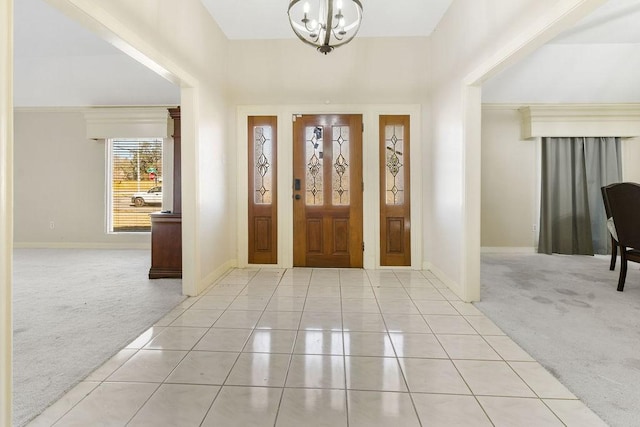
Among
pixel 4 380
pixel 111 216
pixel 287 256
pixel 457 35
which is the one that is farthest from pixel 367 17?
pixel 111 216

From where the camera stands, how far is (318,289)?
3.33 metres

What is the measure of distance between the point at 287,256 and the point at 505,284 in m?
2.57

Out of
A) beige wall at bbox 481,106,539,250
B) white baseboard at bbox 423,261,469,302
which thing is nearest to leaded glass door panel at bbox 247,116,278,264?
white baseboard at bbox 423,261,469,302

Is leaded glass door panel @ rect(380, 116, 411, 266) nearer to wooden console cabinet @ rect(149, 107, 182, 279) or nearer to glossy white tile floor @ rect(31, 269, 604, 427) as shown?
glossy white tile floor @ rect(31, 269, 604, 427)

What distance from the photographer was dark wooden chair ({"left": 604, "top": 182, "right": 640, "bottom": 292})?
3025 millimetres

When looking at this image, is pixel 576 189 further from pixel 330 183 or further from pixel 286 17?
pixel 286 17

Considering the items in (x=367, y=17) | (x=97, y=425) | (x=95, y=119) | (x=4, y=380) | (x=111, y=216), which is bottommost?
A: (x=97, y=425)

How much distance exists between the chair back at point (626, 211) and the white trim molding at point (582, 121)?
2.12 metres

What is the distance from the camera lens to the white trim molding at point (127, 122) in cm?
545

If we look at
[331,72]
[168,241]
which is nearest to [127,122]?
[168,241]

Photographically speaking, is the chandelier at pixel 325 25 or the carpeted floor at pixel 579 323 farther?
the chandelier at pixel 325 25

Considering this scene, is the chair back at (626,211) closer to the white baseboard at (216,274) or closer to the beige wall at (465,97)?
the beige wall at (465,97)

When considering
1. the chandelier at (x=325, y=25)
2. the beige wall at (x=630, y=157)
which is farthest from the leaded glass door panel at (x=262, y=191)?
the beige wall at (x=630, y=157)

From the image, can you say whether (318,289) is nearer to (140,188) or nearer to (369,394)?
(369,394)
